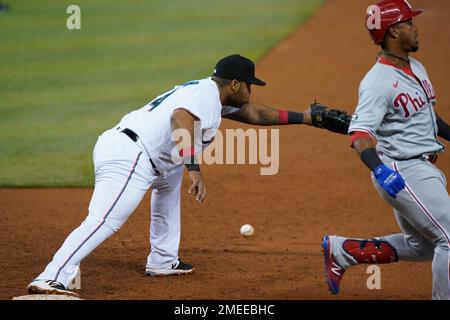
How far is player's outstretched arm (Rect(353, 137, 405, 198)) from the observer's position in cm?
522

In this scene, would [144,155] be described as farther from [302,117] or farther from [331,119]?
[331,119]

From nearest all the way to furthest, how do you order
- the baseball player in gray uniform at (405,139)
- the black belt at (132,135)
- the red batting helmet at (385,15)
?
the baseball player in gray uniform at (405,139)
the red batting helmet at (385,15)
the black belt at (132,135)

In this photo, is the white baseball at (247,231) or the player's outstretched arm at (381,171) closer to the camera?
the player's outstretched arm at (381,171)

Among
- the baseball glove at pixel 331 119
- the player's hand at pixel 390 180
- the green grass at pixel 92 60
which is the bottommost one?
the player's hand at pixel 390 180

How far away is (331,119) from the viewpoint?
21.6 feet

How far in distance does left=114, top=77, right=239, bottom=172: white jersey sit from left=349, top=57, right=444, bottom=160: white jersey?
3.51ft

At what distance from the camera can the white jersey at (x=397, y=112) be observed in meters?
5.46

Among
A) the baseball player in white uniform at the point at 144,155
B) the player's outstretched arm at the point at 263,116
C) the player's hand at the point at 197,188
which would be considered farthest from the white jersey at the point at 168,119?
the player's outstretched arm at the point at 263,116

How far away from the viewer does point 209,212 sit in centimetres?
886

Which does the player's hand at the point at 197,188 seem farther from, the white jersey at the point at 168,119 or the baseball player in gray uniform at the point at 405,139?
the baseball player in gray uniform at the point at 405,139

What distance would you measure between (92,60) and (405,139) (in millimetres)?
11142

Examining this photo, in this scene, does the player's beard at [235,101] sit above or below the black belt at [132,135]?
above

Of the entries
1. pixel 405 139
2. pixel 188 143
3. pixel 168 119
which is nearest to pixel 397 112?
pixel 405 139
